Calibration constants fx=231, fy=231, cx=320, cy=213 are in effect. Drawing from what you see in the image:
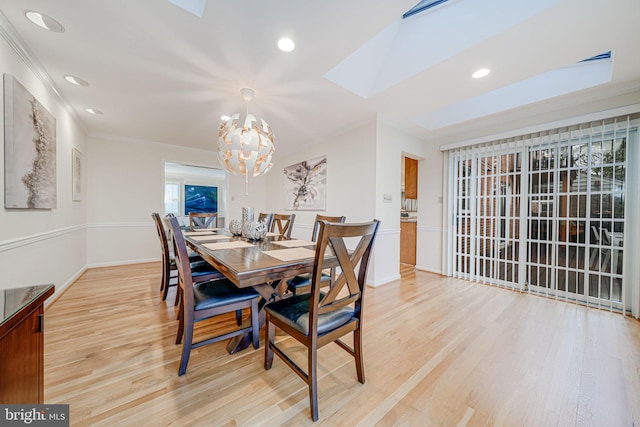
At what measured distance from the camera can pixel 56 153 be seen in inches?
102

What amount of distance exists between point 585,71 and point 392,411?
3715 millimetres

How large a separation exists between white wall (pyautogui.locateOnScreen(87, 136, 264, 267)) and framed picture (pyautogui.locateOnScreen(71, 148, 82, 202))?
0.51m

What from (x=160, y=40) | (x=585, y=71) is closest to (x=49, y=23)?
(x=160, y=40)

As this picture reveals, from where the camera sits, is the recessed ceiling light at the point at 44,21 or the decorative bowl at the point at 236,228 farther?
the decorative bowl at the point at 236,228

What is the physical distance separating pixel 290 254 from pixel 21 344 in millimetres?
1140

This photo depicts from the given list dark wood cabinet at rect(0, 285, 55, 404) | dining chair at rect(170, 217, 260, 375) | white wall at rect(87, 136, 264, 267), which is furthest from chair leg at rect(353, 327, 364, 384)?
white wall at rect(87, 136, 264, 267)

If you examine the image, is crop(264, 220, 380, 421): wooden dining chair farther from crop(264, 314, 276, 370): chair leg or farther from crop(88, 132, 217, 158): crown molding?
crop(88, 132, 217, 158): crown molding

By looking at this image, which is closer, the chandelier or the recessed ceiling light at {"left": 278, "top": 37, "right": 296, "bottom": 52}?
the recessed ceiling light at {"left": 278, "top": 37, "right": 296, "bottom": 52}

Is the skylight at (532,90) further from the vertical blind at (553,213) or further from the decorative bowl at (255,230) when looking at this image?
the decorative bowl at (255,230)

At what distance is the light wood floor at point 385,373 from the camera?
1.20 meters

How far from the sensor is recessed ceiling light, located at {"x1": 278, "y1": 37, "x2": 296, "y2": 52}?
71.2 inches

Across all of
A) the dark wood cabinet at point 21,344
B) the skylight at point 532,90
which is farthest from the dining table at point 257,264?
the skylight at point 532,90

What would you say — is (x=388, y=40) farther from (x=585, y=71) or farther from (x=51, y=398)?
(x=51, y=398)

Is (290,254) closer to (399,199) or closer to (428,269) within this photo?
(399,199)
